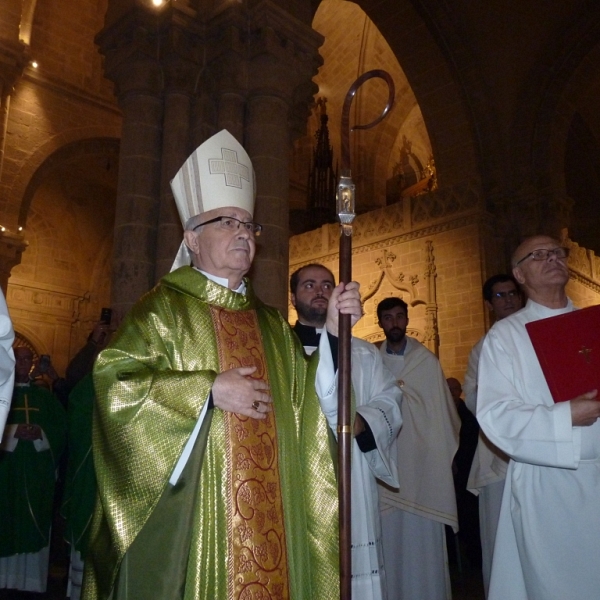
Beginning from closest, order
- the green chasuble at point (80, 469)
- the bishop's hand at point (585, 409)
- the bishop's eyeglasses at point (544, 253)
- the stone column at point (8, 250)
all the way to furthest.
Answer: the bishop's hand at point (585, 409)
the bishop's eyeglasses at point (544, 253)
the green chasuble at point (80, 469)
the stone column at point (8, 250)

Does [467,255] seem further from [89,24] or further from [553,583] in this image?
[89,24]

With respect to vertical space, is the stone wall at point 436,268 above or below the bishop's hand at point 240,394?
above

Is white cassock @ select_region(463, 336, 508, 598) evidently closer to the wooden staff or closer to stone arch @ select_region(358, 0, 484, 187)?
the wooden staff

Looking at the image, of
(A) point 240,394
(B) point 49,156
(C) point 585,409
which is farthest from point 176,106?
(B) point 49,156

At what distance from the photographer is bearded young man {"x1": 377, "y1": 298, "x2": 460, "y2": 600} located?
147 inches

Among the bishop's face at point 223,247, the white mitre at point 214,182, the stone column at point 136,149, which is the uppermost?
the stone column at point 136,149

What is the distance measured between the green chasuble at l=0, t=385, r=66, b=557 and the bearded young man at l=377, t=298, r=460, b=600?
2731 millimetres

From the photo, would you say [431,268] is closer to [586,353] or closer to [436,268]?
[436,268]

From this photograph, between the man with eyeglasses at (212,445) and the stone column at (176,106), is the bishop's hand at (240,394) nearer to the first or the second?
the man with eyeglasses at (212,445)

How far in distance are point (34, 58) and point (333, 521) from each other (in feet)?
44.9

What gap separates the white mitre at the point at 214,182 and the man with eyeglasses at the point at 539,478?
1187mm

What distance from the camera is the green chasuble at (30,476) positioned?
4.75 metres

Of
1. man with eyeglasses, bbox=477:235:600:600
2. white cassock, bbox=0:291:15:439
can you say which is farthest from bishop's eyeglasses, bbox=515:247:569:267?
white cassock, bbox=0:291:15:439

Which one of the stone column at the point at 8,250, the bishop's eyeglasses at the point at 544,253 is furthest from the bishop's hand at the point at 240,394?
the stone column at the point at 8,250
